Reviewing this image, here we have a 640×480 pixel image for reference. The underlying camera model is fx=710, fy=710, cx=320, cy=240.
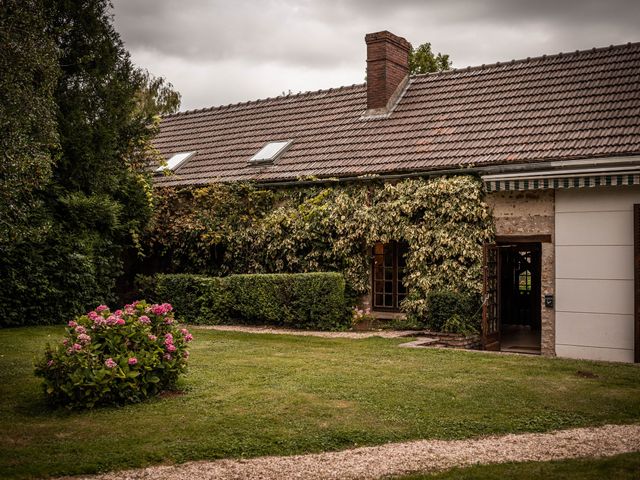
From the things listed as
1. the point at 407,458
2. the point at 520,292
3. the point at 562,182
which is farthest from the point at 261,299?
the point at 407,458

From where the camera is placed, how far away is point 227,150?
73.9ft

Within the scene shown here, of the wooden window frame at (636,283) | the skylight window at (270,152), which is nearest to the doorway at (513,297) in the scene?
the wooden window frame at (636,283)

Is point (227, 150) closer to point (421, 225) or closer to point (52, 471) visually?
point (421, 225)

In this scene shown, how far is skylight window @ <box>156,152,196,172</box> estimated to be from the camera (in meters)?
22.6

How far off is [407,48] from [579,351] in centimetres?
1106

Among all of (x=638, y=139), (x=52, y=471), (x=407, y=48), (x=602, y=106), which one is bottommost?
(x=52, y=471)

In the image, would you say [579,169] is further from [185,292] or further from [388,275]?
[185,292]

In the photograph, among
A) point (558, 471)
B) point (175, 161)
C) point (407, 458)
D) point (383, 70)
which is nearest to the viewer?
point (558, 471)

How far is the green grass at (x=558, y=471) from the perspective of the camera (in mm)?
6496

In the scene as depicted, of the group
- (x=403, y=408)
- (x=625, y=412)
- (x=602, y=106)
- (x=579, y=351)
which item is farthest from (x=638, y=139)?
(x=403, y=408)

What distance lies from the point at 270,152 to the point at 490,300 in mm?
8272

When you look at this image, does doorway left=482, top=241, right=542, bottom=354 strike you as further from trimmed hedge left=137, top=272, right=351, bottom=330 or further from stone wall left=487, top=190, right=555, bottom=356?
trimmed hedge left=137, top=272, right=351, bottom=330

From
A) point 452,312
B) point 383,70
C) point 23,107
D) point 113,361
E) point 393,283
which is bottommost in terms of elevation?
point 113,361

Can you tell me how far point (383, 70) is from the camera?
2072cm
